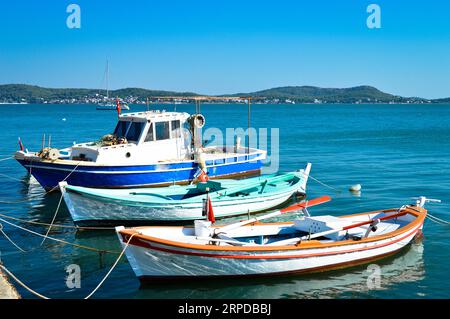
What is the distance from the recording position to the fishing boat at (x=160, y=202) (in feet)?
54.9

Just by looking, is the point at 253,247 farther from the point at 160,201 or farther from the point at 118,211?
the point at 118,211

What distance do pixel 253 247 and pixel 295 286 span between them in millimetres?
1604

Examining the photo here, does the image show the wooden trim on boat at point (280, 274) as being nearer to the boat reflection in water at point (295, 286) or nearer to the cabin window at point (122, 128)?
the boat reflection in water at point (295, 286)

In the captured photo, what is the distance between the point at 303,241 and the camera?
13227mm

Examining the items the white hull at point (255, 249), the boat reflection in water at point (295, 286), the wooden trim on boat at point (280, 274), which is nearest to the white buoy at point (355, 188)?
the white hull at point (255, 249)

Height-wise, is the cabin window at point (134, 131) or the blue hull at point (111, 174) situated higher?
the cabin window at point (134, 131)

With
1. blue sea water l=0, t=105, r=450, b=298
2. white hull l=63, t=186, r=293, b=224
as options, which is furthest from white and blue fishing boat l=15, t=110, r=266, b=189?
white hull l=63, t=186, r=293, b=224

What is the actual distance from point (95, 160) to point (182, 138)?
4592 millimetres

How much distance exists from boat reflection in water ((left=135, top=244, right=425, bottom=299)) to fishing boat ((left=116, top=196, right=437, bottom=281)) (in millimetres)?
214

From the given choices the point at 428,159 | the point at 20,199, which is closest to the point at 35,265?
the point at 20,199
